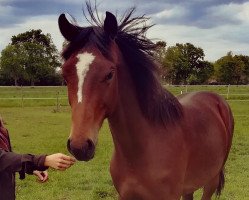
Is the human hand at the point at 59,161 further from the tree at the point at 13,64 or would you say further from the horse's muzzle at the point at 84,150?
the tree at the point at 13,64

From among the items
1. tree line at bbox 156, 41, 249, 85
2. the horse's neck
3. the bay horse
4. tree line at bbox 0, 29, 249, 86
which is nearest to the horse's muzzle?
the bay horse

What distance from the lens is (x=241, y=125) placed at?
14.1 m

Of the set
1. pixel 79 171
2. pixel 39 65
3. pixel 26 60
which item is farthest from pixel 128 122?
pixel 26 60

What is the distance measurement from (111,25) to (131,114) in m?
0.71

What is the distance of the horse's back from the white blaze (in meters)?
1.33

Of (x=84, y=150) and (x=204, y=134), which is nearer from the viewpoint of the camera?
(x=84, y=150)

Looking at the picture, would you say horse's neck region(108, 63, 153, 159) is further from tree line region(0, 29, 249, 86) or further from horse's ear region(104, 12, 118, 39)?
tree line region(0, 29, 249, 86)

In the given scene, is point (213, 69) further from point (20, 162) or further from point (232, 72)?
point (20, 162)

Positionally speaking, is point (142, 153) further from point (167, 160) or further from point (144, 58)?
point (144, 58)

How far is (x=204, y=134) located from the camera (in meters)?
3.93

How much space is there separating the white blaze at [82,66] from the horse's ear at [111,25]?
27cm

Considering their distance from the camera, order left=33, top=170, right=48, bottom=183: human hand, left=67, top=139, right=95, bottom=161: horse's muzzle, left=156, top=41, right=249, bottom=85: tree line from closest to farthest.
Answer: left=67, top=139, right=95, bottom=161: horse's muzzle, left=33, top=170, right=48, bottom=183: human hand, left=156, top=41, right=249, bottom=85: tree line

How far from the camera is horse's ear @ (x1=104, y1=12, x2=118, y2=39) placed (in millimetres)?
2664

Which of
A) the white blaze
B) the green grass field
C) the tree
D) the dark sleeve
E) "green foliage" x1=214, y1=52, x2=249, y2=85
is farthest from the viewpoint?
"green foliage" x1=214, y1=52, x2=249, y2=85
